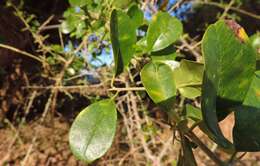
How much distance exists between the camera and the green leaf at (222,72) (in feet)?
1.26

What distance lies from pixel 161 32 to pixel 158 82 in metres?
0.15

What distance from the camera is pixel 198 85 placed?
0.47 metres

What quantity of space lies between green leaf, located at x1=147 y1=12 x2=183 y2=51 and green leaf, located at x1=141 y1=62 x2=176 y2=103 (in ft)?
0.33

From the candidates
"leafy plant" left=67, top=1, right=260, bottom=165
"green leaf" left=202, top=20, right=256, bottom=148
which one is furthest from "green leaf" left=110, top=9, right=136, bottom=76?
"green leaf" left=202, top=20, right=256, bottom=148

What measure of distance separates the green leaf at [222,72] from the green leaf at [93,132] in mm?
119

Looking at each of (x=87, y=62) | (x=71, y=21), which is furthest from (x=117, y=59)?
(x=87, y=62)

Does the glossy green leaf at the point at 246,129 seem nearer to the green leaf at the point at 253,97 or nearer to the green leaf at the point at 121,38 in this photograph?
the green leaf at the point at 253,97

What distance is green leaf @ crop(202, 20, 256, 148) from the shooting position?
383mm

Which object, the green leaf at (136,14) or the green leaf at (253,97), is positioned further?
the green leaf at (136,14)

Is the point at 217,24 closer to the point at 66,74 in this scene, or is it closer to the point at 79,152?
the point at 79,152

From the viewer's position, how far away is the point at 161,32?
0.59m

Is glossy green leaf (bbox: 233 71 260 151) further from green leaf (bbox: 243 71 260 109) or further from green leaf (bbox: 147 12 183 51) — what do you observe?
green leaf (bbox: 147 12 183 51)

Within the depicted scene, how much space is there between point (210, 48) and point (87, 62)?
1242 mm

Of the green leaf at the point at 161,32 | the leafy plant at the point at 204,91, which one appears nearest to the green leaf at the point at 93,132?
the leafy plant at the point at 204,91
